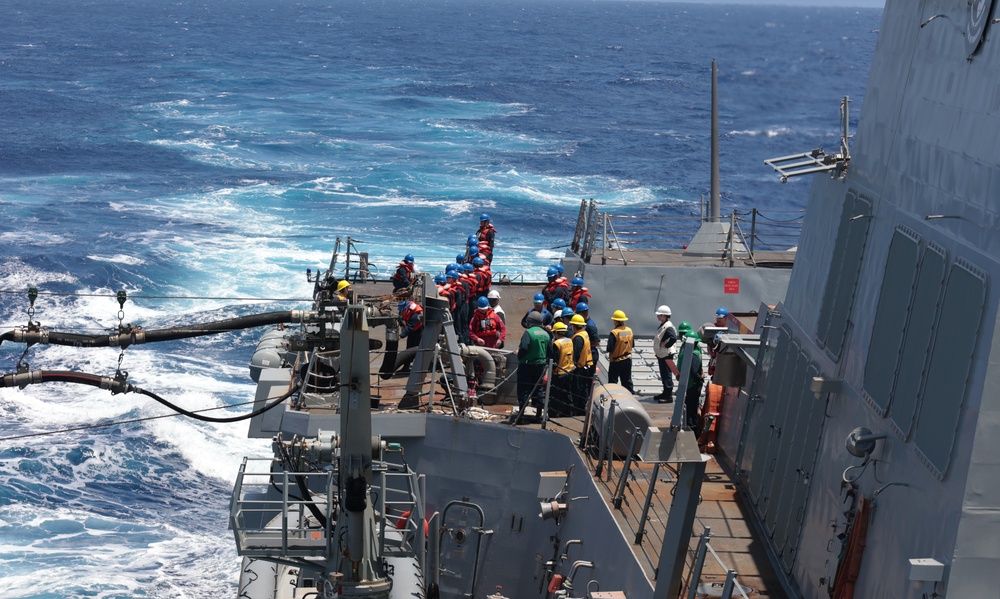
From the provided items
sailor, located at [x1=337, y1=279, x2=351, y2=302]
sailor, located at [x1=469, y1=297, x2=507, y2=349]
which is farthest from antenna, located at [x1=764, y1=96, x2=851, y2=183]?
sailor, located at [x1=337, y1=279, x2=351, y2=302]

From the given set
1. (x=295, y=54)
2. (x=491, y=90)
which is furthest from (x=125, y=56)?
(x=491, y=90)

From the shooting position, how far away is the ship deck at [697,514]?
33.8ft

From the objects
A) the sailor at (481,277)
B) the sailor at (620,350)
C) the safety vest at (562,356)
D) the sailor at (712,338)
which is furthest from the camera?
the sailor at (481,277)

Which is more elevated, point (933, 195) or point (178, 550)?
point (933, 195)

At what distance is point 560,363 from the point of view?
44.2 ft

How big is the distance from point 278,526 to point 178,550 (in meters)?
7.66

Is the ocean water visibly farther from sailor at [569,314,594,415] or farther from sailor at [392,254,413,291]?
sailor at [569,314,594,415]

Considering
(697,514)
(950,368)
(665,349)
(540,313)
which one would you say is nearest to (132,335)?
(540,313)

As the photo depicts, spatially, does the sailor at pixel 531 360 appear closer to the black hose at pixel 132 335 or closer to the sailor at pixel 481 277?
the black hose at pixel 132 335

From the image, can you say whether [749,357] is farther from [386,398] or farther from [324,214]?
[324,214]

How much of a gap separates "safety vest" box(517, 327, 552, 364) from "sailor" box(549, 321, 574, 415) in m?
0.09

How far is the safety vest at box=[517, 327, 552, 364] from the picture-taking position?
13.4 meters

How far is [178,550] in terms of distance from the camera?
62.3 feet

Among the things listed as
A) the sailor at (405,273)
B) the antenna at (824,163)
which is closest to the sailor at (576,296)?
the sailor at (405,273)
